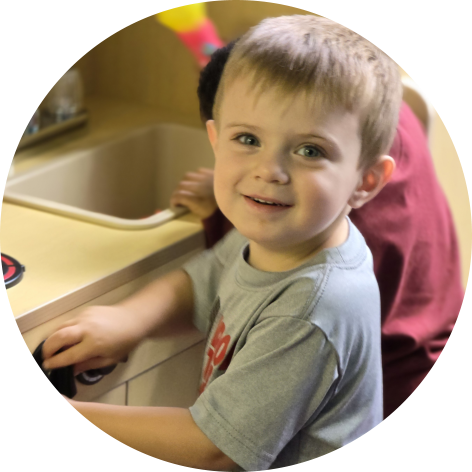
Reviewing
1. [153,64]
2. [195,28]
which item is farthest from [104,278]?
[153,64]

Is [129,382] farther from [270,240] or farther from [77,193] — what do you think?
[77,193]

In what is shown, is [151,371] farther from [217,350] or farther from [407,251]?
[407,251]

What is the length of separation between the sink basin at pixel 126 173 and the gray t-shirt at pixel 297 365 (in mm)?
344

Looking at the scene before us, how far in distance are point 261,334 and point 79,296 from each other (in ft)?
0.59

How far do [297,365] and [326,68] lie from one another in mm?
212

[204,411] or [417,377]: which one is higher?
[204,411]

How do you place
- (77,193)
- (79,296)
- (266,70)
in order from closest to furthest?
(266,70) < (79,296) < (77,193)

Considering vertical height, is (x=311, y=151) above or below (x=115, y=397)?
above

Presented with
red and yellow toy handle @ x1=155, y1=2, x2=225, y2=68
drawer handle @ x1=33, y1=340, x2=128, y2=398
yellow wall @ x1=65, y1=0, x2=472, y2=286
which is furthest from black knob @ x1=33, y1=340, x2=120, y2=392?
yellow wall @ x1=65, y1=0, x2=472, y2=286

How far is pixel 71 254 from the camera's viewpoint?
2.07 ft

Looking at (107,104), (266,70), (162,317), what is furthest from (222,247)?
(107,104)

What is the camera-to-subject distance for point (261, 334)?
492mm

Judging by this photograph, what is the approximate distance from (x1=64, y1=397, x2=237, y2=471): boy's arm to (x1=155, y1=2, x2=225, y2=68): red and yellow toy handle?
0.44 metres

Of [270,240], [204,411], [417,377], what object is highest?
[270,240]
